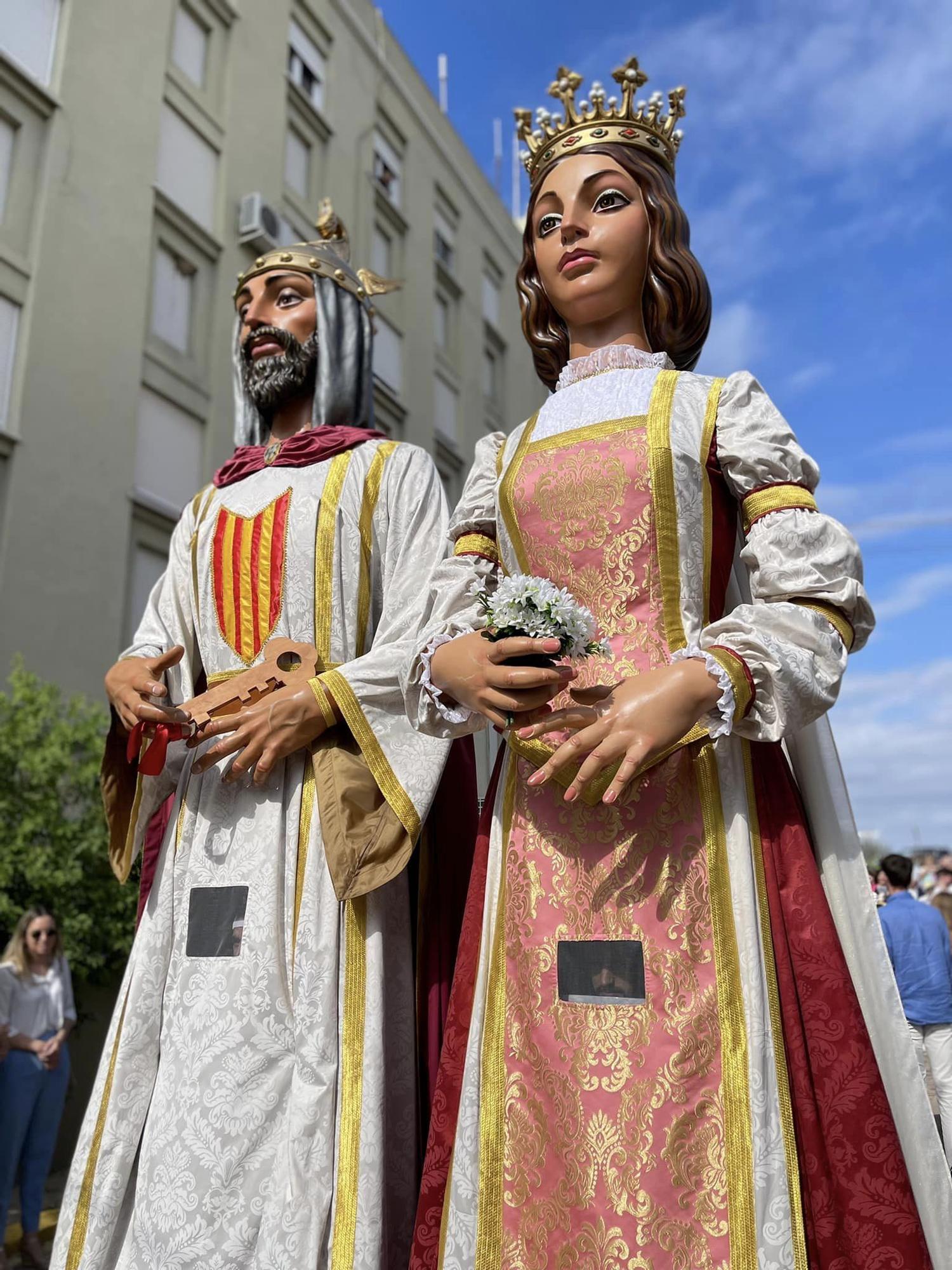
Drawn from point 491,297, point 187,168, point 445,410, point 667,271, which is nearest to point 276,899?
point 667,271

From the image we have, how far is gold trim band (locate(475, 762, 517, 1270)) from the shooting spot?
2.01 meters

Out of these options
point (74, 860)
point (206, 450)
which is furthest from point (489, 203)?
point (74, 860)

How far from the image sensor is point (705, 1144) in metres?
1.91

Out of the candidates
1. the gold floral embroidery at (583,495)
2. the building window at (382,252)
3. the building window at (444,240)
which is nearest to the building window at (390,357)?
the building window at (382,252)

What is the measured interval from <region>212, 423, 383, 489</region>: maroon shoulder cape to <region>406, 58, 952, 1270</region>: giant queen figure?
787 millimetres

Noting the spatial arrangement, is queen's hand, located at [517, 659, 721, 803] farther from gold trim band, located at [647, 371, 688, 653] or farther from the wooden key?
the wooden key

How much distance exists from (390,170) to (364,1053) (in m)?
16.5

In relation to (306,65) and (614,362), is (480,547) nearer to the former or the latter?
(614,362)

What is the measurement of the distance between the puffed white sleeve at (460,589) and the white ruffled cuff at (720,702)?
1.75 feet

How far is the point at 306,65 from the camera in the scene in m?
15.0

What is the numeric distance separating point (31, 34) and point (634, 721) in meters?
11.2

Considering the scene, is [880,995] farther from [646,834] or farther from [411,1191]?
[411,1191]

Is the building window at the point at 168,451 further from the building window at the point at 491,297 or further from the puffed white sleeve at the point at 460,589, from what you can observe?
the puffed white sleeve at the point at 460,589

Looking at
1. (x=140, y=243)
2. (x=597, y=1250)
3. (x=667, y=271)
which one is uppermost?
(x=140, y=243)
